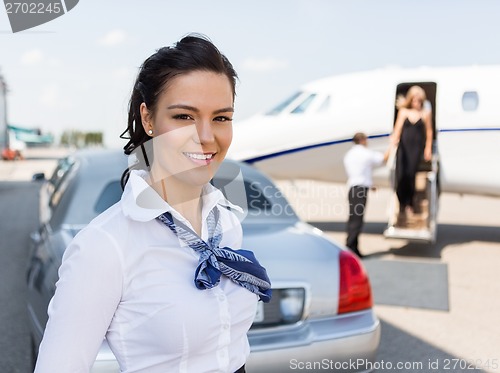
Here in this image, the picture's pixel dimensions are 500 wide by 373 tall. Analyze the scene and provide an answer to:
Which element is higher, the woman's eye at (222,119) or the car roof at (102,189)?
the woman's eye at (222,119)

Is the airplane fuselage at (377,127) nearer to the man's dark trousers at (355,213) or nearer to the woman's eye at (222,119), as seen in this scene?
the man's dark trousers at (355,213)

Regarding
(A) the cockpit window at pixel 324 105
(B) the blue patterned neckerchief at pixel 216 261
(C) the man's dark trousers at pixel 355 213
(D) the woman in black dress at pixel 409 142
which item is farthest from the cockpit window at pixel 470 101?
(B) the blue patterned neckerchief at pixel 216 261

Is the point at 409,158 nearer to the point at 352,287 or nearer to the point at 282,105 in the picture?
the point at 282,105

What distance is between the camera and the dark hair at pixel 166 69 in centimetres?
123

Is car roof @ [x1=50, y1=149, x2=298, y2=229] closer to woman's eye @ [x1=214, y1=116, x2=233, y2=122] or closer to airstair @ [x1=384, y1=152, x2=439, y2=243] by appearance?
woman's eye @ [x1=214, y1=116, x2=233, y2=122]

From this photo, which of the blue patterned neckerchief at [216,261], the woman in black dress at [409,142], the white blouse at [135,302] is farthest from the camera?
the woman in black dress at [409,142]

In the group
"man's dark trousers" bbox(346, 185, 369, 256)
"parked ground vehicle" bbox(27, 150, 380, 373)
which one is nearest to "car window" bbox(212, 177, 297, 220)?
"parked ground vehicle" bbox(27, 150, 380, 373)

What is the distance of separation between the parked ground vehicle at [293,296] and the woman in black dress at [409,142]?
5973mm

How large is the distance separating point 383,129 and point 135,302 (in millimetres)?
8410

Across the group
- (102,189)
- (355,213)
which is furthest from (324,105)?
(102,189)

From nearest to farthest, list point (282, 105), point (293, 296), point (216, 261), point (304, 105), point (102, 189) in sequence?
point (216, 261) → point (293, 296) → point (102, 189) → point (304, 105) → point (282, 105)

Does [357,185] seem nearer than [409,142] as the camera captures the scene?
Yes

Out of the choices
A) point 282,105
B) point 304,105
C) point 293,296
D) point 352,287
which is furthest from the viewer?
point 282,105

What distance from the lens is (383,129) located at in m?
9.06
